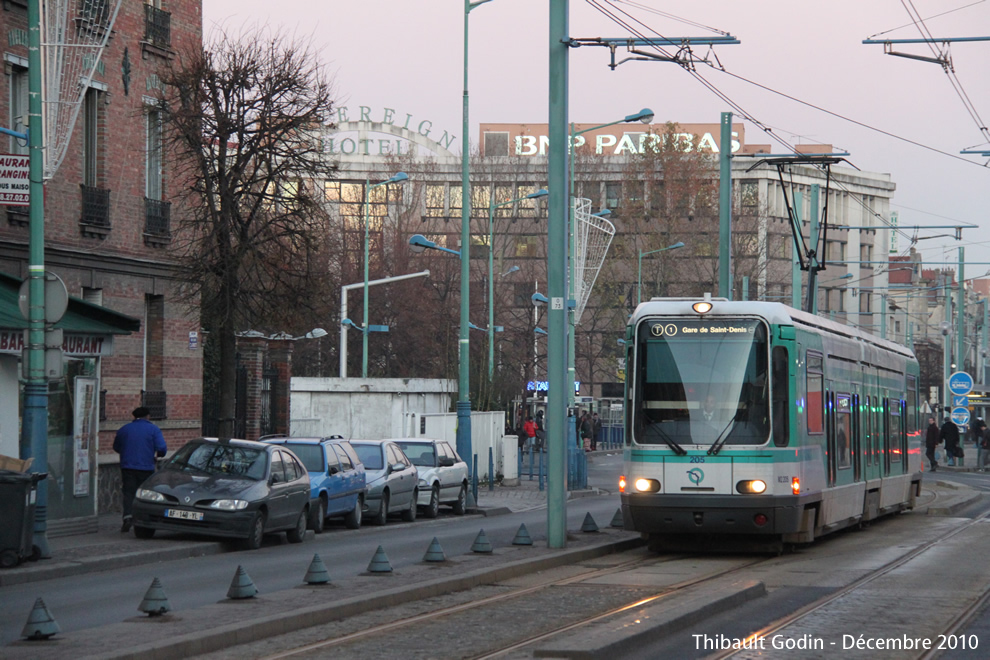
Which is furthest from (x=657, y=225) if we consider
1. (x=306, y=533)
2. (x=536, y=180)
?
(x=306, y=533)

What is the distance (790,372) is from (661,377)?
1.54 metres

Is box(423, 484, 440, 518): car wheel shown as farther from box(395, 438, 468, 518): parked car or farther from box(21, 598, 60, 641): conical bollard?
box(21, 598, 60, 641): conical bollard

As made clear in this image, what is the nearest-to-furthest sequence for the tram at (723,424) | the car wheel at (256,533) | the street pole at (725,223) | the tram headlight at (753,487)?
1. the tram headlight at (753,487)
2. the tram at (723,424)
3. the car wheel at (256,533)
4. the street pole at (725,223)

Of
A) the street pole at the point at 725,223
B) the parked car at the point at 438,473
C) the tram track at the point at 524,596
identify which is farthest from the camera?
the parked car at the point at 438,473

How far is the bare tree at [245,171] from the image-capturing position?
22.4 metres

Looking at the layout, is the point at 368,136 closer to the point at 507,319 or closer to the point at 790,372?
the point at 507,319

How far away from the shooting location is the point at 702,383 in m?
16.7

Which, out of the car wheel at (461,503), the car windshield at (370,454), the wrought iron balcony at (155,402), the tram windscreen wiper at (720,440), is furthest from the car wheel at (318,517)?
the tram windscreen wiper at (720,440)

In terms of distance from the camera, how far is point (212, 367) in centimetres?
3275

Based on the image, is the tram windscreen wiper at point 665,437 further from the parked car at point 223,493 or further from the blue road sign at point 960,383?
the blue road sign at point 960,383

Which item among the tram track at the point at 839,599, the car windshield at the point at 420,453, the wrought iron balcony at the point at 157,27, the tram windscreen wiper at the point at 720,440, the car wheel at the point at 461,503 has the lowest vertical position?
the car wheel at the point at 461,503

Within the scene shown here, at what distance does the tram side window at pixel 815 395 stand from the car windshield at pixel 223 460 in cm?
753

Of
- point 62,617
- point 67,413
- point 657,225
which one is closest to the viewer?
point 62,617

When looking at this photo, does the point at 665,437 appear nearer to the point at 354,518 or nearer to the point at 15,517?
the point at 15,517
